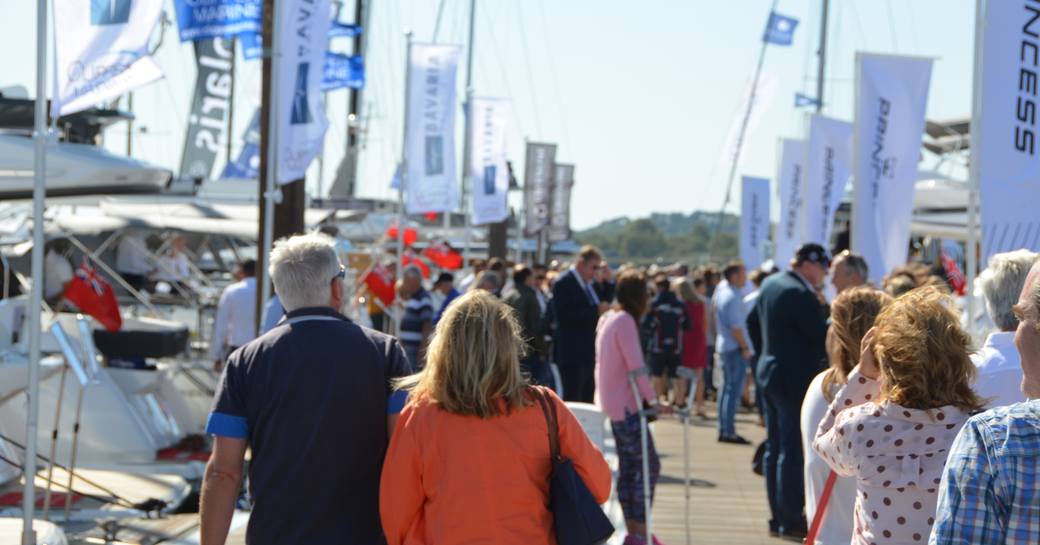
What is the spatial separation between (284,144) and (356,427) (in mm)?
7074

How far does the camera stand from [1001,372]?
4.87 meters

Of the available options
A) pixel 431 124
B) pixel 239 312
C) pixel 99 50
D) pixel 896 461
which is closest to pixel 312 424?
pixel 896 461

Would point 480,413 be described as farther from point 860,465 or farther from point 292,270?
point 860,465

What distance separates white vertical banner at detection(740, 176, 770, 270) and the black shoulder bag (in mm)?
24483

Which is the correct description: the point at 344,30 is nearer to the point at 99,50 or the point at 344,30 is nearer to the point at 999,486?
the point at 99,50

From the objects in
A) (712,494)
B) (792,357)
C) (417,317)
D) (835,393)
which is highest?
(835,393)

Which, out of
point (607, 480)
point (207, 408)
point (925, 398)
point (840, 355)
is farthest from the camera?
point (207, 408)

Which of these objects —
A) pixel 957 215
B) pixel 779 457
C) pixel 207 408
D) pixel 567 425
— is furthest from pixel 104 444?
pixel 957 215

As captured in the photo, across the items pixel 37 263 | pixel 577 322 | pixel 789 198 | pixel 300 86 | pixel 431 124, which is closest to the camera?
pixel 37 263

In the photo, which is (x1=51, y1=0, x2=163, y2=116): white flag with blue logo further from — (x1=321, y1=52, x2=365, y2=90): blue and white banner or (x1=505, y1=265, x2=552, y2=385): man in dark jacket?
(x1=321, y1=52, x2=365, y2=90): blue and white banner

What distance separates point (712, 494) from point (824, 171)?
31.3 ft

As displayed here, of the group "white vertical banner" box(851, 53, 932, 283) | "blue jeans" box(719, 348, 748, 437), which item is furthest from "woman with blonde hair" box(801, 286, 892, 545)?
"blue jeans" box(719, 348, 748, 437)

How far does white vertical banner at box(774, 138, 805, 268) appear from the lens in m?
24.1

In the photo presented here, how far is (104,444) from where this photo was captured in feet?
38.5
